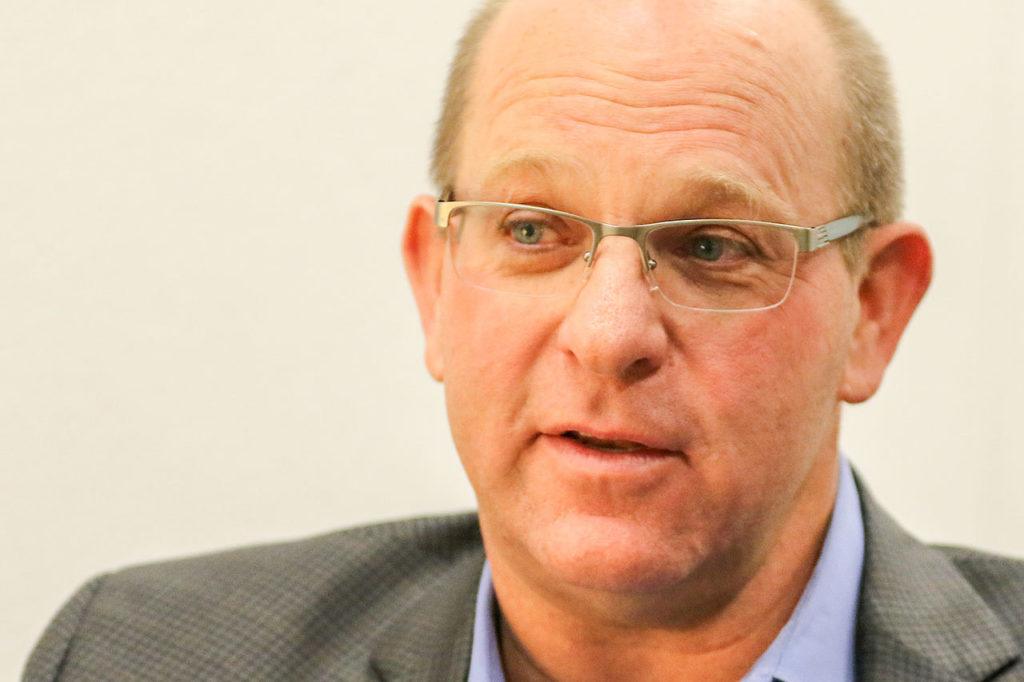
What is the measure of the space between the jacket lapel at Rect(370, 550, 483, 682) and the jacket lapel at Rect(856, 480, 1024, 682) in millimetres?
530

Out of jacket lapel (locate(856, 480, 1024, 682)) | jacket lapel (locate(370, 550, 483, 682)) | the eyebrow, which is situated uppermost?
the eyebrow

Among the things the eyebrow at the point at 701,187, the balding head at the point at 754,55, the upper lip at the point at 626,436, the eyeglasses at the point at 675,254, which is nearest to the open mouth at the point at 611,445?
the upper lip at the point at 626,436

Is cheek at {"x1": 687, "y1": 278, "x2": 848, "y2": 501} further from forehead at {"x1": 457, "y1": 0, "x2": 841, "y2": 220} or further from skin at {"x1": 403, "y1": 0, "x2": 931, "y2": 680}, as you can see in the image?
forehead at {"x1": 457, "y1": 0, "x2": 841, "y2": 220}

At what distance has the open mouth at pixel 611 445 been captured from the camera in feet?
5.65

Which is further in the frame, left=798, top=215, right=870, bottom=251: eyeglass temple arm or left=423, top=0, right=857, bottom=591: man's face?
left=798, top=215, right=870, bottom=251: eyeglass temple arm

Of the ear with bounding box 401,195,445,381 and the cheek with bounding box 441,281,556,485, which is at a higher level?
the ear with bounding box 401,195,445,381

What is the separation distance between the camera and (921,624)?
6.21 ft

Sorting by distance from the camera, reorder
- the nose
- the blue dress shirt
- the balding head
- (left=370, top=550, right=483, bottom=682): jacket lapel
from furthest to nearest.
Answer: (left=370, top=550, right=483, bottom=682): jacket lapel
the blue dress shirt
the balding head
the nose

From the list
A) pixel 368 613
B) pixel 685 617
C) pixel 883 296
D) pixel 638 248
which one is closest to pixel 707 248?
pixel 638 248

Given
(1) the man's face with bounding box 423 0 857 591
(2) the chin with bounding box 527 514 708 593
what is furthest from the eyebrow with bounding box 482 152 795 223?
(2) the chin with bounding box 527 514 708 593

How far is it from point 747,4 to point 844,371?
48cm

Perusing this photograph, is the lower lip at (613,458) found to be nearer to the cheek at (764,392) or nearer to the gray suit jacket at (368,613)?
the cheek at (764,392)

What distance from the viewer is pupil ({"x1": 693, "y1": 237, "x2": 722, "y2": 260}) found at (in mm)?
1789

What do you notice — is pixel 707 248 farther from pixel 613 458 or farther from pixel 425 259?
pixel 425 259
